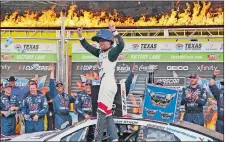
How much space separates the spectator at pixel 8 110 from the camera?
10.6 metres

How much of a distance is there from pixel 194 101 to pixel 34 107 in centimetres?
327

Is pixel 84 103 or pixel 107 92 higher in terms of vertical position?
pixel 107 92

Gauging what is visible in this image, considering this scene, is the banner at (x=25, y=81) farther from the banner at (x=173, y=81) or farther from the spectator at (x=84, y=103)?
the banner at (x=173, y=81)

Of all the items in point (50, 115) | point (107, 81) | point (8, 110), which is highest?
point (107, 81)

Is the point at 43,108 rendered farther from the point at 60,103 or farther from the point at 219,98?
the point at 219,98

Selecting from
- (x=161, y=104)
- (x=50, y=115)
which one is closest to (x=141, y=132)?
(x=161, y=104)

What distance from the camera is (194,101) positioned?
1038cm

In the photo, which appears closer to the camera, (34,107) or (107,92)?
(107,92)

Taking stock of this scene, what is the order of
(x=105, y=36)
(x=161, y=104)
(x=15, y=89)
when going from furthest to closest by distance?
(x=15, y=89) < (x=105, y=36) < (x=161, y=104)

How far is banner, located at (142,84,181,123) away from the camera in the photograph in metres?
6.89

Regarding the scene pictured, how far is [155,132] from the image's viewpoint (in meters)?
6.54

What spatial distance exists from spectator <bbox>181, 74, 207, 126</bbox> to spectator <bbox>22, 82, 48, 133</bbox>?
9.43ft

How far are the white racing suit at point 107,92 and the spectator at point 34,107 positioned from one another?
10.1ft

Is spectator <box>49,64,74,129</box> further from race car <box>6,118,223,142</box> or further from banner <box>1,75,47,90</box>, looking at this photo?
race car <box>6,118,223,142</box>
